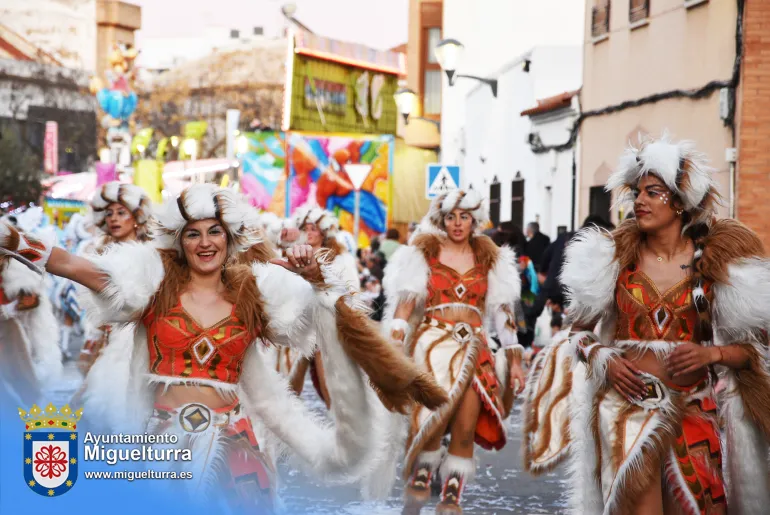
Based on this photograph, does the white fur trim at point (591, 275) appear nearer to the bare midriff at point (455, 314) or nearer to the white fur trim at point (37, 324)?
the bare midriff at point (455, 314)

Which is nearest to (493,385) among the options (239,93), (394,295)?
(394,295)

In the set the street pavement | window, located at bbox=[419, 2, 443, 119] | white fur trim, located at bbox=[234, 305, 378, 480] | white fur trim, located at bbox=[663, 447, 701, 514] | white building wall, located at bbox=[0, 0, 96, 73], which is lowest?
the street pavement

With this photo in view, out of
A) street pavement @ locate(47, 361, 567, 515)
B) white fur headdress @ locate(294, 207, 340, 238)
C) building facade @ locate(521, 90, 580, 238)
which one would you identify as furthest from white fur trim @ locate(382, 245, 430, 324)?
building facade @ locate(521, 90, 580, 238)

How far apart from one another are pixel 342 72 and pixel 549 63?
17.3 metres

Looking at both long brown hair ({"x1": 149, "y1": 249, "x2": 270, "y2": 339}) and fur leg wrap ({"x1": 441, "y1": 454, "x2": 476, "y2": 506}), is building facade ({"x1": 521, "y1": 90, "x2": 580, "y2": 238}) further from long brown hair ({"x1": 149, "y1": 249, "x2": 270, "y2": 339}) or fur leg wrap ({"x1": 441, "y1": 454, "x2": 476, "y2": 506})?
long brown hair ({"x1": 149, "y1": 249, "x2": 270, "y2": 339})

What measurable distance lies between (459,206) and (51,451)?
425 centimetres

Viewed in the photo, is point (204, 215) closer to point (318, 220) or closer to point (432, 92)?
point (318, 220)

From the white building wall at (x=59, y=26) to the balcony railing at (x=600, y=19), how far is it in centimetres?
6071

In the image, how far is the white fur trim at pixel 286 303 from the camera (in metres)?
5.76

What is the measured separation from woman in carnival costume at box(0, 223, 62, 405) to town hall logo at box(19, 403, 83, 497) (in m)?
2.44

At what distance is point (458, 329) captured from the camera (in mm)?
9523

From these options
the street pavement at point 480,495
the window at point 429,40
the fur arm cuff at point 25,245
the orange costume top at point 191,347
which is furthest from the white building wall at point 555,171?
the window at point 429,40

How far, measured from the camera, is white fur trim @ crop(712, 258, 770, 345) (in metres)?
5.81

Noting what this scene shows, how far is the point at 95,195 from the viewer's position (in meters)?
9.65
